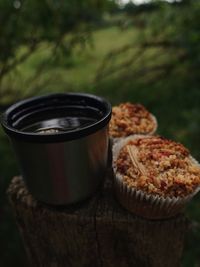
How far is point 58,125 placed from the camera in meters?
1.77

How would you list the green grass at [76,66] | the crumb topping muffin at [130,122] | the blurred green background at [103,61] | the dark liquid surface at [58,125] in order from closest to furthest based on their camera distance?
the dark liquid surface at [58,125] → the crumb topping muffin at [130,122] → the blurred green background at [103,61] → the green grass at [76,66]

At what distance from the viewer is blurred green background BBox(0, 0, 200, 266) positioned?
3.33 m

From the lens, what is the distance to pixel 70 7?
3564mm

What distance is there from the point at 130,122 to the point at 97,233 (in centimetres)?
57

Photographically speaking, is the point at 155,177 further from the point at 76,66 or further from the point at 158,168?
the point at 76,66

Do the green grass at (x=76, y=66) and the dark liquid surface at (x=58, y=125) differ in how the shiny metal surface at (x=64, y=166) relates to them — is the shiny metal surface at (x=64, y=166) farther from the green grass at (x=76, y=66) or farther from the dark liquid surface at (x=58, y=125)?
the green grass at (x=76, y=66)

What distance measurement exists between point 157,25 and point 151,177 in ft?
10.1

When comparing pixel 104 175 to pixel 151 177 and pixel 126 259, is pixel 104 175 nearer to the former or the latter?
pixel 151 177

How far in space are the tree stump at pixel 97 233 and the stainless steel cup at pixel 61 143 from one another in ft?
0.31

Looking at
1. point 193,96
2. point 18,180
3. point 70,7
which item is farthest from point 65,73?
point 18,180

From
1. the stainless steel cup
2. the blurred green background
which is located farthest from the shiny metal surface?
the blurred green background

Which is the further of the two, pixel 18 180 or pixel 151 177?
pixel 18 180

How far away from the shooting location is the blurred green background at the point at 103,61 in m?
3.33

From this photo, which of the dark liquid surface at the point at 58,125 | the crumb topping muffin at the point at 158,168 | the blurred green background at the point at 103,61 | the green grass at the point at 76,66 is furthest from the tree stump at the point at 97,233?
the green grass at the point at 76,66
